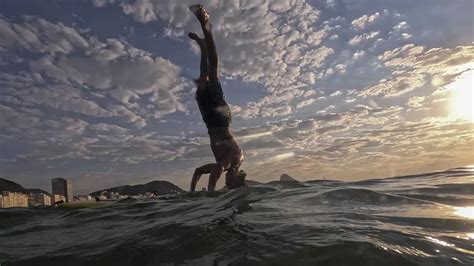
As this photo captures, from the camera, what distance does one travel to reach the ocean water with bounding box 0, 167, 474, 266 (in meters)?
2.86

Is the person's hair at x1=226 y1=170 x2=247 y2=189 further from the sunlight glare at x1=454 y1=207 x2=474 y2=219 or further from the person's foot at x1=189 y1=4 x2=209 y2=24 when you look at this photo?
the sunlight glare at x1=454 y1=207 x2=474 y2=219

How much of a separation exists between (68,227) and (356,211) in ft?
12.2

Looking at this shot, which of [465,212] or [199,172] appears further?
A: [199,172]

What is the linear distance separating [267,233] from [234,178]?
4.84 m

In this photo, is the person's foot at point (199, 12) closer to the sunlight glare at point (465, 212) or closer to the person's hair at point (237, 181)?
the person's hair at point (237, 181)

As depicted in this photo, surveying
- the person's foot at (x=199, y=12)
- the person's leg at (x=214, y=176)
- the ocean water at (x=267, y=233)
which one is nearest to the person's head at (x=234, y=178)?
the person's leg at (x=214, y=176)

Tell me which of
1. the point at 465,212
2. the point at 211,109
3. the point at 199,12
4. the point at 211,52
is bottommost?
the point at 465,212

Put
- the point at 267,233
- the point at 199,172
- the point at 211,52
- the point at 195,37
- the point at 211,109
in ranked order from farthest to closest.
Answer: the point at 199,172 < the point at 195,37 < the point at 211,109 < the point at 211,52 < the point at 267,233

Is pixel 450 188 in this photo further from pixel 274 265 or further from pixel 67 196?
pixel 67 196

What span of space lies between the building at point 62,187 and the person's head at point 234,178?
6979 mm

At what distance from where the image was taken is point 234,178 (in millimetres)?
8305

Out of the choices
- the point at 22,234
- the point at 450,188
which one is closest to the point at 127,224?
the point at 22,234

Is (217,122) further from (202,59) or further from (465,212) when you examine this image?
(465,212)

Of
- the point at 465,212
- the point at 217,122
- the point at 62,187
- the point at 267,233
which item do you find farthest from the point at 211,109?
the point at 62,187
